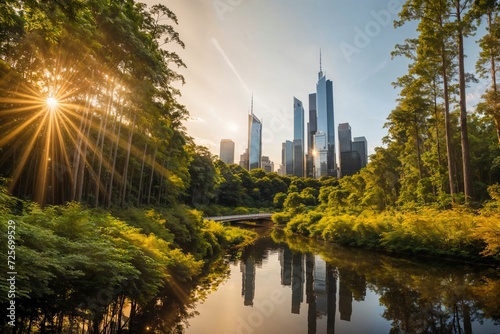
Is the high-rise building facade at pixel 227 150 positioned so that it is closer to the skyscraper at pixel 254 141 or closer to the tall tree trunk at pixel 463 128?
the skyscraper at pixel 254 141

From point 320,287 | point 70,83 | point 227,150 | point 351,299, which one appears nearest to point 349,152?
point 227,150

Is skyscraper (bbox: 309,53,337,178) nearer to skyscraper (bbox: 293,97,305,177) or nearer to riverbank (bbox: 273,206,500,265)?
skyscraper (bbox: 293,97,305,177)

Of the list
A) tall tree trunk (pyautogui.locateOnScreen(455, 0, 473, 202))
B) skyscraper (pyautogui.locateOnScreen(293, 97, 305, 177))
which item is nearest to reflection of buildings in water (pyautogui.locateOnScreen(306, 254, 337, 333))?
tall tree trunk (pyautogui.locateOnScreen(455, 0, 473, 202))

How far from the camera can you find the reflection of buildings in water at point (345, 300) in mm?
9180

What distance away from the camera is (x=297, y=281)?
13.7 m

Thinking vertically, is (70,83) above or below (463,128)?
above

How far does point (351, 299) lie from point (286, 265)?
7.32 meters

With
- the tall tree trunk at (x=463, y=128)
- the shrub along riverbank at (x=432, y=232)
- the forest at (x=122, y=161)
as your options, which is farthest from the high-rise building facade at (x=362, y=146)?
the tall tree trunk at (x=463, y=128)

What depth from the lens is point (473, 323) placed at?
7586 millimetres

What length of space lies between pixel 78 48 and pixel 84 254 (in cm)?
1008

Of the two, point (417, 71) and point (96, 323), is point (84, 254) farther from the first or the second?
point (417, 71)

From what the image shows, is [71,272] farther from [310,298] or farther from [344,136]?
[344,136]

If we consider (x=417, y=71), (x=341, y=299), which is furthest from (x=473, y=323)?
(x=417, y=71)

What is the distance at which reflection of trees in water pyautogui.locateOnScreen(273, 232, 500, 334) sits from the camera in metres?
7.89
